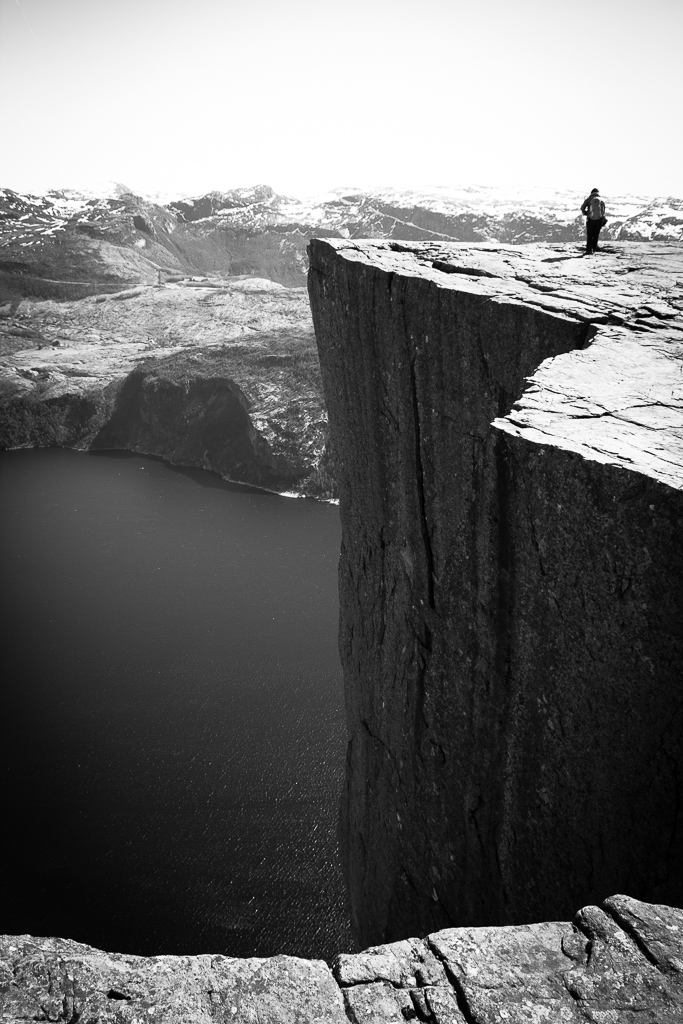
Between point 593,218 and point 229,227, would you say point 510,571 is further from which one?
point 229,227

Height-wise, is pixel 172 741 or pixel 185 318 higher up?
pixel 185 318

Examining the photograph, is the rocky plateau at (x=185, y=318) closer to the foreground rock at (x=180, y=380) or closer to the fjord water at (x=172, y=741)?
the foreground rock at (x=180, y=380)

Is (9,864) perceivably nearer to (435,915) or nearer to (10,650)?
(10,650)

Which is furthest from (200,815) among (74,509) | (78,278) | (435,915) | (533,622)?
(78,278)

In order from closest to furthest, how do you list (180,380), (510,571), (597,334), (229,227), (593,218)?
(510,571) < (597,334) < (593,218) < (180,380) < (229,227)

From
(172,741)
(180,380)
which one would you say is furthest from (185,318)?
(172,741)

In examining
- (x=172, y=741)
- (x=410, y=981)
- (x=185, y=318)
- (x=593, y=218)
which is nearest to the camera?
(x=410, y=981)

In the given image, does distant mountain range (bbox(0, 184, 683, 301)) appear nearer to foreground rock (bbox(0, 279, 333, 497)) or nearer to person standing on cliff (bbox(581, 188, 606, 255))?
foreground rock (bbox(0, 279, 333, 497))
